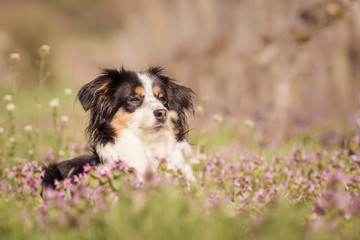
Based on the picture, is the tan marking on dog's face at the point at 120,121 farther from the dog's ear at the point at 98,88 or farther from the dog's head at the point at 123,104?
the dog's ear at the point at 98,88

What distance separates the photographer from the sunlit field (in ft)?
7.03

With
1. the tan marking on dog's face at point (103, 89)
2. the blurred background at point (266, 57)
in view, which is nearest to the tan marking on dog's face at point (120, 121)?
the tan marking on dog's face at point (103, 89)

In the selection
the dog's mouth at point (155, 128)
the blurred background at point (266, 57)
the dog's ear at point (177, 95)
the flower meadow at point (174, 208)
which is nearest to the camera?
the flower meadow at point (174, 208)

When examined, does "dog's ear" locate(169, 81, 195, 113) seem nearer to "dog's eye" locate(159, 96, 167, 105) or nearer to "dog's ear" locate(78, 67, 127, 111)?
"dog's eye" locate(159, 96, 167, 105)

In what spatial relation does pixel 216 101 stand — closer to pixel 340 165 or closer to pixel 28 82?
pixel 340 165

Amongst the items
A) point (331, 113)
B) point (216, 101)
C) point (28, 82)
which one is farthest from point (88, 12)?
point (331, 113)

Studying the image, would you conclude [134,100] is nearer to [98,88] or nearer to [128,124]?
[128,124]

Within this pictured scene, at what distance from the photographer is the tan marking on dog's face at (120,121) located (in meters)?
3.92

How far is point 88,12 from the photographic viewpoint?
32656 mm

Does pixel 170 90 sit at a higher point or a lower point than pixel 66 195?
higher

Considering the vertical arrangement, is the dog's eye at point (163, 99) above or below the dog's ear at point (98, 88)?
below

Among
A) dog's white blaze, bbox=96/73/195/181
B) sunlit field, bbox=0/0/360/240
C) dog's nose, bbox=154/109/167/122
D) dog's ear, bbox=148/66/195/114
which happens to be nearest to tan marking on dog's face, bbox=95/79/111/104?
sunlit field, bbox=0/0/360/240

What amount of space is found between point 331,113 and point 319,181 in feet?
14.0

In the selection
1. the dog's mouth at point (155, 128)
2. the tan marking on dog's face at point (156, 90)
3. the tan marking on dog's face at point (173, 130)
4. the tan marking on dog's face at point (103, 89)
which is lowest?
the tan marking on dog's face at point (173, 130)
